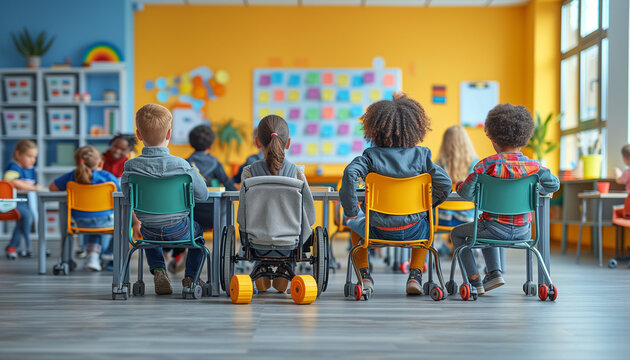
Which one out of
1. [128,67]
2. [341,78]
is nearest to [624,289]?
[341,78]

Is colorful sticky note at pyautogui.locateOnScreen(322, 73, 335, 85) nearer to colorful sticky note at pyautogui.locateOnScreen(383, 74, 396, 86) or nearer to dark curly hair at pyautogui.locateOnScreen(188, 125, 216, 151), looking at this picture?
colorful sticky note at pyautogui.locateOnScreen(383, 74, 396, 86)

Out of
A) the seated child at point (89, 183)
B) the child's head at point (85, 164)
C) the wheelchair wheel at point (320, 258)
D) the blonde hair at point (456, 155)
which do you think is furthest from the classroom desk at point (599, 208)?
the child's head at point (85, 164)

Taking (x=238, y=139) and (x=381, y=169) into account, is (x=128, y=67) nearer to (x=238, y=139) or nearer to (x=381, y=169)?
(x=238, y=139)

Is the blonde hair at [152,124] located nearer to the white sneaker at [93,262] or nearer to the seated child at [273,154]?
the seated child at [273,154]

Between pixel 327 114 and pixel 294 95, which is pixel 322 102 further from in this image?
pixel 294 95

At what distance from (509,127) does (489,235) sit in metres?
0.50

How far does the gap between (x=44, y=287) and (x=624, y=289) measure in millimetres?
2951

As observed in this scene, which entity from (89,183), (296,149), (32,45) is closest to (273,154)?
(89,183)

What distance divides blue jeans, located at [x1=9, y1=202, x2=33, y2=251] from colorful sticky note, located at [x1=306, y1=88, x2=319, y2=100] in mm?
3299

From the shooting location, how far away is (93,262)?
420 cm

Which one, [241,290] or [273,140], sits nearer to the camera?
[241,290]

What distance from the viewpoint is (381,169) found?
2988mm

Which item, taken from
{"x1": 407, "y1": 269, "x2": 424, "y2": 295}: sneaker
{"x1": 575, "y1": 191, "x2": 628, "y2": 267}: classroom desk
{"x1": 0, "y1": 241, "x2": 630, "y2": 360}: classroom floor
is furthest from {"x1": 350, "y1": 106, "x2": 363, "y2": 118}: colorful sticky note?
{"x1": 407, "y1": 269, "x2": 424, "y2": 295}: sneaker

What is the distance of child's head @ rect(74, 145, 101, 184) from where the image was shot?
13.1ft
